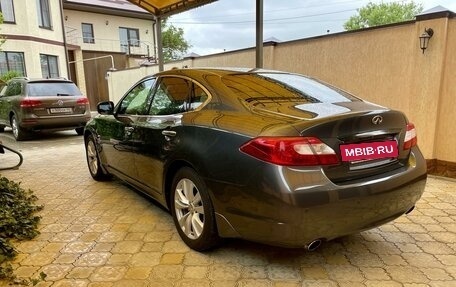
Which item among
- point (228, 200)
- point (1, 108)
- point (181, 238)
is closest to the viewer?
point (228, 200)

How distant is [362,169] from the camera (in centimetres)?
236

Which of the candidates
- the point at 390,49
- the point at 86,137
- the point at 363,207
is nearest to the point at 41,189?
the point at 86,137

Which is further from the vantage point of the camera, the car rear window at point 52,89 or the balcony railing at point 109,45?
the balcony railing at point 109,45

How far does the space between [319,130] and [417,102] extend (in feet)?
11.3

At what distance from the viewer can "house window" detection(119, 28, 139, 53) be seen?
2481cm

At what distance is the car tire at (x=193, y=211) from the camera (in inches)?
106

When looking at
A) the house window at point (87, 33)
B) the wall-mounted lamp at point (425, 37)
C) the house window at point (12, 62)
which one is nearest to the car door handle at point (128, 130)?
the wall-mounted lamp at point (425, 37)

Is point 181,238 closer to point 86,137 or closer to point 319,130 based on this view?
point 319,130

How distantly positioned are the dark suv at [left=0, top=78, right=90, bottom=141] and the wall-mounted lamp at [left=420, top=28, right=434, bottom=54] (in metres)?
7.76

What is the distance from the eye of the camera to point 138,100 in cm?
391

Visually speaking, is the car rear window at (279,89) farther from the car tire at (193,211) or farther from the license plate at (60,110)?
the license plate at (60,110)

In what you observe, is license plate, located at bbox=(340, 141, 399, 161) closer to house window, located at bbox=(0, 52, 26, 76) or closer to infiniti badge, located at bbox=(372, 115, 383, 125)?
infiniti badge, located at bbox=(372, 115, 383, 125)

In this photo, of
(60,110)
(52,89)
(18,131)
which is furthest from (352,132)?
(18,131)

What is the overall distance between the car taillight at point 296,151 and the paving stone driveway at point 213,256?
89 centimetres
